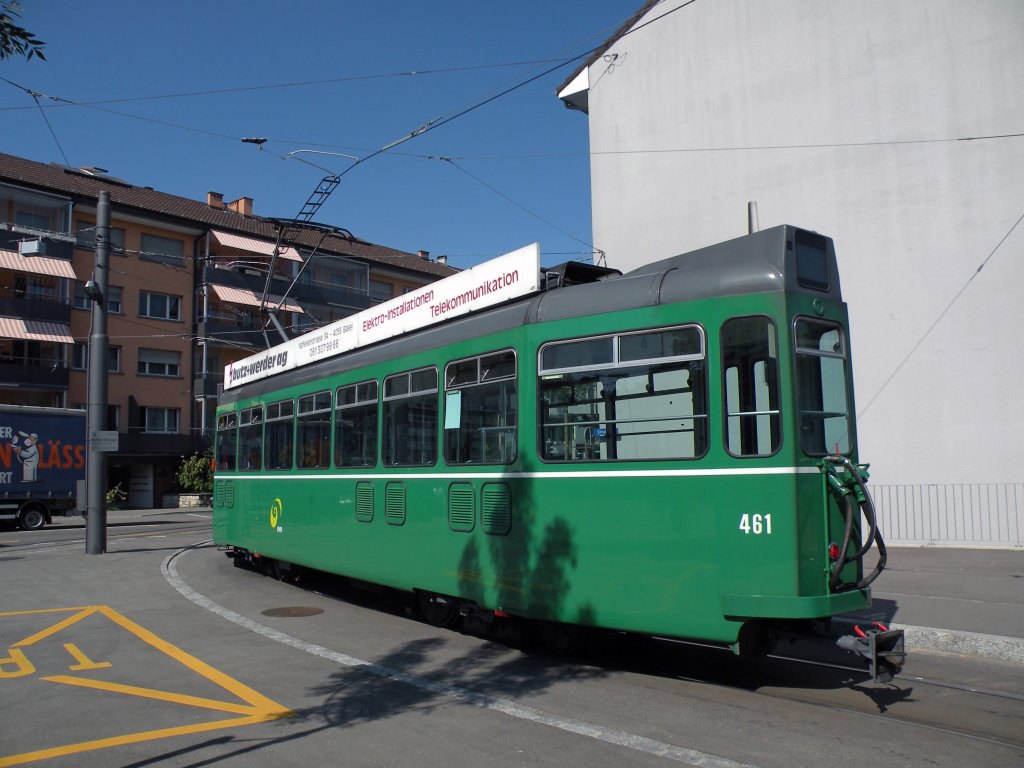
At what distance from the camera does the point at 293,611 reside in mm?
10891

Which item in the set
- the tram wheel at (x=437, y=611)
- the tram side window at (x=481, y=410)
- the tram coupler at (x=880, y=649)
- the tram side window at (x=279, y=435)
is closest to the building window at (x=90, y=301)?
the tram side window at (x=279, y=435)

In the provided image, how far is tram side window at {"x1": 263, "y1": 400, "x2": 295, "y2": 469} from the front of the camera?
12741mm

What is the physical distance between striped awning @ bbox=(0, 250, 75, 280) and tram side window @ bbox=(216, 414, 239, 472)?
25.1 m

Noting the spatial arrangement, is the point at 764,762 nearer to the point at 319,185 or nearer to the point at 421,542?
the point at 421,542

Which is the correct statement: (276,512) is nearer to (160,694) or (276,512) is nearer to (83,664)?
(83,664)

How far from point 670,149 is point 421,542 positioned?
45.0 ft

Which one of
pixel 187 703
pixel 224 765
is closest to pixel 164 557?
pixel 187 703

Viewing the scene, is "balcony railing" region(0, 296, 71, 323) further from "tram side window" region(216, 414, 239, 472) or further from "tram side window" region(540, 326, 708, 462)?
"tram side window" region(540, 326, 708, 462)

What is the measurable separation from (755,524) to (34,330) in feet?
126

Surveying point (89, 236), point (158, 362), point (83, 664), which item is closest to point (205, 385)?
point (158, 362)

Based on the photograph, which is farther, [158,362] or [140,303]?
[158,362]

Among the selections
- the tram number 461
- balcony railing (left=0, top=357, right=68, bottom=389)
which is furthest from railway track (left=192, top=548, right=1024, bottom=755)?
balcony railing (left=0, top=357, right=68, bottom=389)

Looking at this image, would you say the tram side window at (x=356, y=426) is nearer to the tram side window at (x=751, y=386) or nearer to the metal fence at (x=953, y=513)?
the tram side window at (x=751, y=386)

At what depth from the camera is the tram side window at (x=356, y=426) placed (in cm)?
1023
